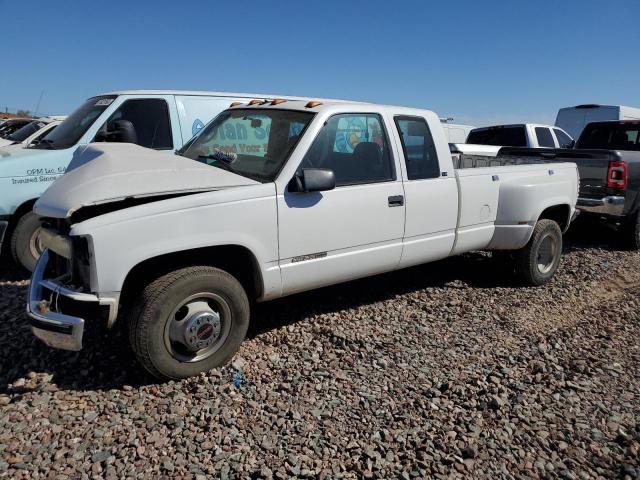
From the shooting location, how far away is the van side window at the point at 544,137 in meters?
11.9

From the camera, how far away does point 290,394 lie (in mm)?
3291

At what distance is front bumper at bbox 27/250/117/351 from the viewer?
115 inches

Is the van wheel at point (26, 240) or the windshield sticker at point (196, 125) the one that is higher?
the windshield sticker at point (196, 125)

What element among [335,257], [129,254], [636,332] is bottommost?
[636,332]

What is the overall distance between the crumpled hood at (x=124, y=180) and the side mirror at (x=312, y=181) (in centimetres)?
31

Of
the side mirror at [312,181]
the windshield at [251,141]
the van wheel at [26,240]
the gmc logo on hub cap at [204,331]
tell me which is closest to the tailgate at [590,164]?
the windshield at [251,141]

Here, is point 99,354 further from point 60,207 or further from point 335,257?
point 335,257

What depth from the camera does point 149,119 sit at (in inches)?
246

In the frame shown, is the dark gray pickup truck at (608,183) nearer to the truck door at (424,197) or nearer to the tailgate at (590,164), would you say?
the tailgate at (590,164)

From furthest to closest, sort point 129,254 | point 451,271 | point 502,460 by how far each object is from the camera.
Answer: point 451,271 → point 129,254 → point 502,460

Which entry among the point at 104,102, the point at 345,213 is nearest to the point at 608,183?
the point at 345,213

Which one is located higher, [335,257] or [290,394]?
[335,257]

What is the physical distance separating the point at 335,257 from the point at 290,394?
1154mm

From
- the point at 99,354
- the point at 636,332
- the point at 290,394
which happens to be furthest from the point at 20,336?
the point at 636,332
